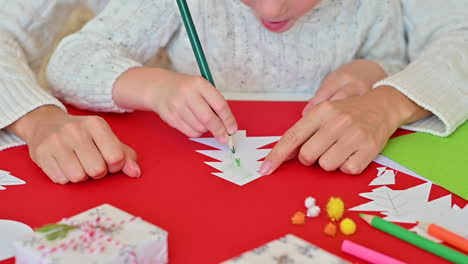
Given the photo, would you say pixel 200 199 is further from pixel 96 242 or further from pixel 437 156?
pixel 437 156

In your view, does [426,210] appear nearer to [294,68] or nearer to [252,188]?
[252,188]

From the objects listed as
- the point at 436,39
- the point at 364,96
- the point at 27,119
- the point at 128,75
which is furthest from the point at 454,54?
the point at 27,119

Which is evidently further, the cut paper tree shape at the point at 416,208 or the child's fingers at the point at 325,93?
the child's fingers at the point at 325,93

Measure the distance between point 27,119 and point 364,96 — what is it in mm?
470

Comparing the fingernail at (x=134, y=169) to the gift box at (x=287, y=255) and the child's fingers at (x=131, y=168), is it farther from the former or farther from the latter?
the gift box at (x=287, y=255)

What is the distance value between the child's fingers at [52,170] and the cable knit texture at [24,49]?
0.11 metres

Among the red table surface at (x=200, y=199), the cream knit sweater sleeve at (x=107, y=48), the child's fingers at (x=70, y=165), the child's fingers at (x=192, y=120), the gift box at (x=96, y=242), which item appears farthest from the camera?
the cream knit sweater sleeve at (x=107, y=48)

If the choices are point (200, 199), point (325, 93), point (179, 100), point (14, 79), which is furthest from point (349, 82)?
point (14, 79)

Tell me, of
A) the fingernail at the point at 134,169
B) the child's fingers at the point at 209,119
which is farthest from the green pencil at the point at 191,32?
the fingernail at the point at 134,169

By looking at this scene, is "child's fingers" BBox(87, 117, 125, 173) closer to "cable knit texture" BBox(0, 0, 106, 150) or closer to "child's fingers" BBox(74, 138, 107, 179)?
"child's fingers" BBox(74, 138, 107, 179)

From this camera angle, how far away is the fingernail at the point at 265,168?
74 centimetres

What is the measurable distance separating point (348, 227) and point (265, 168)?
0.52ft

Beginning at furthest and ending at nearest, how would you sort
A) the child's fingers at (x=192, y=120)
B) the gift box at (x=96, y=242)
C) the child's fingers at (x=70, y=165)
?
the child's fingers at (x=192, y=120)
the child's fingers at (x=70, y=165)
the gift box at (x=96, y=242)

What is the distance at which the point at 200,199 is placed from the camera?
0.67 meters
